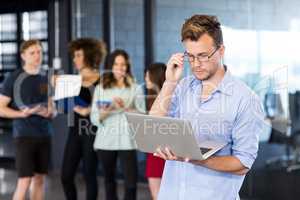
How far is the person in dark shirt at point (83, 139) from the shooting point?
14.6 feet

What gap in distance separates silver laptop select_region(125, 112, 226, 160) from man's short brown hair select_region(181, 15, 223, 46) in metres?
0.31

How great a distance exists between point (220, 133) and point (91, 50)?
9.30 feet

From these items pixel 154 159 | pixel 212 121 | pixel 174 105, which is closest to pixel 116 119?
pixel 154 159

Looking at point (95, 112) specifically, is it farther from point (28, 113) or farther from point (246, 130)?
point (246, 130)

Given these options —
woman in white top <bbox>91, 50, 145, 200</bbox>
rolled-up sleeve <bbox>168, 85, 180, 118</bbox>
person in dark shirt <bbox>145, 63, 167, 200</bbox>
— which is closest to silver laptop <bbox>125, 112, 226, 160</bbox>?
rolled-up sleeve <bbox>168, 85, 180, 118</bbox>

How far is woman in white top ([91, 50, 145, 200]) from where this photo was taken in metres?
4.39

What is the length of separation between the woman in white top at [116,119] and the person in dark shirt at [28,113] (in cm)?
41

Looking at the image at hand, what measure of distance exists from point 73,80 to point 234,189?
267 cm

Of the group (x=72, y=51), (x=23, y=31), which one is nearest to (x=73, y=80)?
(x=72, y=51)

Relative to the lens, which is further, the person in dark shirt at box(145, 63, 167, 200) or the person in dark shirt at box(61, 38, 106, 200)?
the person in dark shirt at box(61, 38, 106, 200)

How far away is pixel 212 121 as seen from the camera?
6.75ft

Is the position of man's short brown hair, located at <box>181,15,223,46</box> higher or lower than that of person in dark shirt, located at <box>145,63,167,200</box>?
higher

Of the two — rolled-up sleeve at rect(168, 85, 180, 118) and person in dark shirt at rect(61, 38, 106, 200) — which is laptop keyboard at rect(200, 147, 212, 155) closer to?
rolled-up sleeve at rect(168, 85, 180, 118)

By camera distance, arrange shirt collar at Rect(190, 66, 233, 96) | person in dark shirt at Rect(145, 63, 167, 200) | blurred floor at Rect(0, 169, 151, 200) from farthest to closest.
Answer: blurred floor at Rect(0, 169, 151, 200), person in dark shirt at Rect(145, 63, 167, 200), shirt collar at Rect(190, 66, 233, 96)
